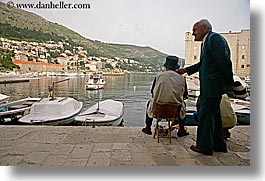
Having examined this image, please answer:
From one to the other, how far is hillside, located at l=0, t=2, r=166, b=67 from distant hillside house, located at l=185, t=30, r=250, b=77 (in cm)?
35

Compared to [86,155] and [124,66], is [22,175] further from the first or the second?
[124,66]

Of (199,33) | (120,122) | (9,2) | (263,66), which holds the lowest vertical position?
(120,122)

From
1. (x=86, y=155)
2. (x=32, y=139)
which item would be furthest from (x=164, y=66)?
(x=32, y=139)

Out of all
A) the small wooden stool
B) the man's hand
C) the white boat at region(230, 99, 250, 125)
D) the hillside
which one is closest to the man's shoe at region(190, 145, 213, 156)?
the small wooden stool

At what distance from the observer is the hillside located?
3.15 m

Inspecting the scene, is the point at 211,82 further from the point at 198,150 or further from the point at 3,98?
the point at 3,98

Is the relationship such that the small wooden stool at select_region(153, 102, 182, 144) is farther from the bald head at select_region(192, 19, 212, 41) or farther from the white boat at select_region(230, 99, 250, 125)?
the white boat at select_region(230, 99, 250, 125)

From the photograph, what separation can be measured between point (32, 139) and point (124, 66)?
5.78 feet

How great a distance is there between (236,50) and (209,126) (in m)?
1.11

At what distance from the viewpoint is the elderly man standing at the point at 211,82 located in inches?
103

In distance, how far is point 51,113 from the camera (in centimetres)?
662

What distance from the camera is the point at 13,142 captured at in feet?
10.8

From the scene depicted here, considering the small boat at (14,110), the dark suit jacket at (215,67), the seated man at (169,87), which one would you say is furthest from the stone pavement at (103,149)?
the small boat at (14,110)

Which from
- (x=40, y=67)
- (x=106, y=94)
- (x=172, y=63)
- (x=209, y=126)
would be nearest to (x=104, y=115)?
(x=106, y=94)
